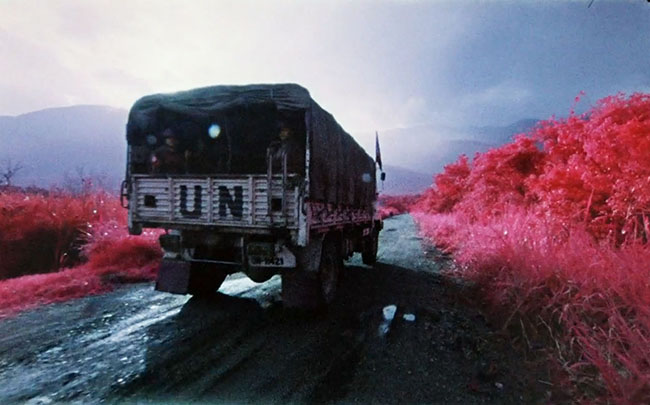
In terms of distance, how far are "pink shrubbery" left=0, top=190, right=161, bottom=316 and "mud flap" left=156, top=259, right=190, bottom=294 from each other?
195 centimetres

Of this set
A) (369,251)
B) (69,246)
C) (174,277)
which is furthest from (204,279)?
(69,246)

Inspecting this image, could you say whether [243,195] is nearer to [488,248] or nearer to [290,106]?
[290,106]

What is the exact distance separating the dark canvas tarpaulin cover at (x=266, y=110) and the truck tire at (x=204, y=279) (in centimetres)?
223

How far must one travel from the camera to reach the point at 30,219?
9.84 metres

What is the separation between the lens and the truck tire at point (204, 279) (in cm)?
531

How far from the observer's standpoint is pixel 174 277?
16.5ft

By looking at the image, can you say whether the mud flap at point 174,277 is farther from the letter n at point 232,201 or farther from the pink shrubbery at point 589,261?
the pink shrubbery at point 589,261

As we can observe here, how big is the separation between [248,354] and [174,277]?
2058 mm

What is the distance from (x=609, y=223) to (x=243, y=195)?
22.2 feet

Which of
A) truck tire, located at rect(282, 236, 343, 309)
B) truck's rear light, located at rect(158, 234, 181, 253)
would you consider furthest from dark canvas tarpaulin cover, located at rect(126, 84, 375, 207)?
truck's rear light, located at rect(158, 234, 181, 253)

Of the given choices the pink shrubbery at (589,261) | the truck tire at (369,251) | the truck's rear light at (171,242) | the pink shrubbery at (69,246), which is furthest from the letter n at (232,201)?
the truck tire at (369,251)

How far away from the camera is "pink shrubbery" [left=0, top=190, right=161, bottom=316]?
21.1ft

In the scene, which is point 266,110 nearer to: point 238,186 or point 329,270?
point 238,186

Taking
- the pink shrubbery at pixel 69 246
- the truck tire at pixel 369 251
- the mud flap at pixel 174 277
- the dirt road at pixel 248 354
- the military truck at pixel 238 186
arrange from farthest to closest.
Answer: the truck tire at pixel 369 251, the pink shrubbery at pixel 69 246, the mud flap at pixel 174 277, the military truck at pixel 238 186, the dirt road at pixel 248 354
